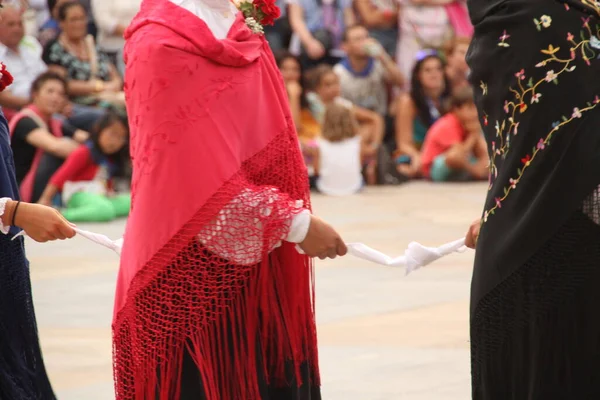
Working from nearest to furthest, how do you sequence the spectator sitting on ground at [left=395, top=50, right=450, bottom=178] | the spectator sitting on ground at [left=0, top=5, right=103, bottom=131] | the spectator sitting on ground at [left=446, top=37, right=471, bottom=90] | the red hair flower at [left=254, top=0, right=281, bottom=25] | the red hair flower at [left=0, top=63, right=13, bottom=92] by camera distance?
the red hair flower at [left=254, top=0, right=281, bottom=25] < the red hair flower at [left=0, top=63, right=13, bottom=92] < the spectator sitting on ground at [left=0, top=5, right=103, bottom=131] < the spectator sitting on ground at [left=395, top=50, right=450, bottom=178] < the spectator sitting on ground at [left=446, top=37, right=471, bottom=90]

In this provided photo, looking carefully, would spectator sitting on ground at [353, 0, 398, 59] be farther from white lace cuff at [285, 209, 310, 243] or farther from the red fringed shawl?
white lace cuff at [285, 209, 310, 243]

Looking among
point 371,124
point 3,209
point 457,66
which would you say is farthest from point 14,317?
point 457,66

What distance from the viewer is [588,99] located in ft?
9.57

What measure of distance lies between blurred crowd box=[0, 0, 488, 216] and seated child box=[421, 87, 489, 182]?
13 mm

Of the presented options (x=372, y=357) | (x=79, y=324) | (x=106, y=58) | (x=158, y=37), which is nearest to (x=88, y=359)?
(x=79, y=324)

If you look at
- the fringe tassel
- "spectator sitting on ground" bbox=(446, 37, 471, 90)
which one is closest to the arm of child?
"spectator sitting on ground" bbox=(446, 37, 471, 90)

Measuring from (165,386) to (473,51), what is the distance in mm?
1198

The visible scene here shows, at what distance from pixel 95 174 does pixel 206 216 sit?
6.71 metres

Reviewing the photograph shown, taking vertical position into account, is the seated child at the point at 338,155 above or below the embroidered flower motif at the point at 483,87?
above

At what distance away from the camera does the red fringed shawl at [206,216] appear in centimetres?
309

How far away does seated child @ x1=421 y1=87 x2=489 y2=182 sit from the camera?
12.2 metres

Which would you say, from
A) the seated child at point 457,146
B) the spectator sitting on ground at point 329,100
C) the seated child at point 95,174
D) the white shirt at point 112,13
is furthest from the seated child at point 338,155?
the seated child at point 95,174

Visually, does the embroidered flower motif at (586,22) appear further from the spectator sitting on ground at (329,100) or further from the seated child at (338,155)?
the spectator sitting on ground at (329,100)

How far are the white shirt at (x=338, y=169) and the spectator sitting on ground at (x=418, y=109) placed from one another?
1118 millimetres
